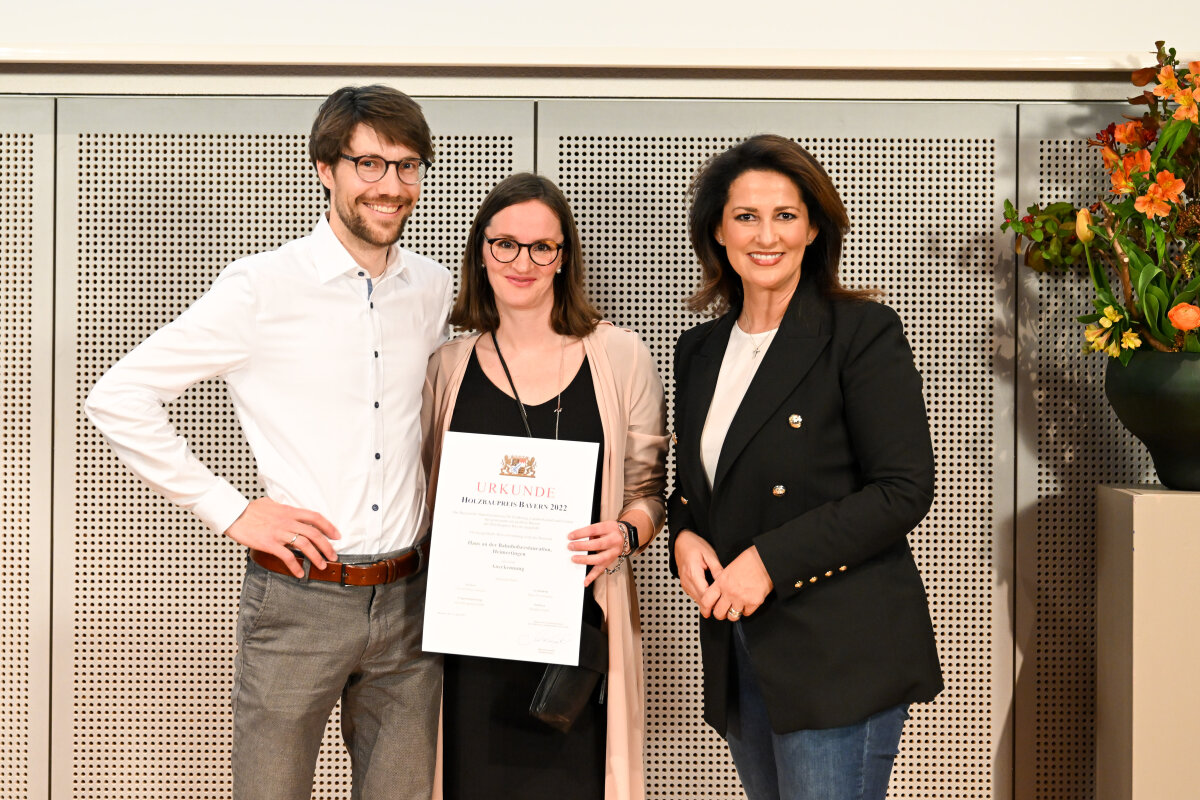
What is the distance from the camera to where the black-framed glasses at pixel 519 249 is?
1.98m

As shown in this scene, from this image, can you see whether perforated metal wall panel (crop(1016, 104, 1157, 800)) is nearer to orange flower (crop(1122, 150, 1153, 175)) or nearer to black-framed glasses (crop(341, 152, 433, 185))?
orange flower (crop(1122, 150, 1153, 175))

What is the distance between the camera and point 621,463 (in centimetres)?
204

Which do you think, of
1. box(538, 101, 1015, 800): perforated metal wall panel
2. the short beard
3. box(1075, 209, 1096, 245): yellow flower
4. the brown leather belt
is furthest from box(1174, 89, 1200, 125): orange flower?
the brown leather belt

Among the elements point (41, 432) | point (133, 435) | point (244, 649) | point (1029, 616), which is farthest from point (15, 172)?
point (1029, 616)

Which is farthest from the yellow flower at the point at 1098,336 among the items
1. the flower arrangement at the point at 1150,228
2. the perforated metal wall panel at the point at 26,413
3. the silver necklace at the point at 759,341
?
the perforated metal wall panel at the point at 26,413

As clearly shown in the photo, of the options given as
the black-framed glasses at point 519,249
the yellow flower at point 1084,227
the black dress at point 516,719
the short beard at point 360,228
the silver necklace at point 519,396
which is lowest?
the black dress at point 516,719

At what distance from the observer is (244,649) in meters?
1.94

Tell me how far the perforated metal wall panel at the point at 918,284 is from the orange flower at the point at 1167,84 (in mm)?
497

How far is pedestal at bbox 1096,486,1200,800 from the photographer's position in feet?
7.74

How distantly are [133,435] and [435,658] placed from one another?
0.81 meters

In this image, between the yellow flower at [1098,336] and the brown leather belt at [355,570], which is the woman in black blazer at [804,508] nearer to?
the brown leather belt at [355,570]

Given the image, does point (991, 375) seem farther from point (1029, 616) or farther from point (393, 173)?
point (393, 173)

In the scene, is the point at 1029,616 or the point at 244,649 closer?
the point at 244,649

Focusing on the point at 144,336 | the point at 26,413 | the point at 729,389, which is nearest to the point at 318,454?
the point at 729,389
